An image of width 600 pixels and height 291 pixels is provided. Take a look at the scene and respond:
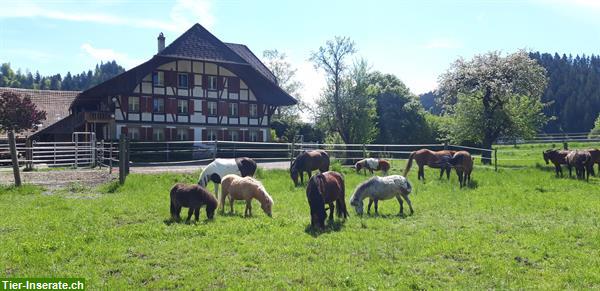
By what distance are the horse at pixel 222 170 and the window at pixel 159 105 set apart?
26712 millimetres

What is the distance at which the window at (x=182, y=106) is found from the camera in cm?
4050

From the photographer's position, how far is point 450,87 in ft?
111

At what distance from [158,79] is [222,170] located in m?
27.9

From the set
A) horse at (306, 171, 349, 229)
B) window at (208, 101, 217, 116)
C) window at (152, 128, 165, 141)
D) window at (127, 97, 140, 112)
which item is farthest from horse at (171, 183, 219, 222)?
window at (208, 101, 217, 116)

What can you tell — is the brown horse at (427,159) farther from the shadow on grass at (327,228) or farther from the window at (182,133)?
the window at (182,133)

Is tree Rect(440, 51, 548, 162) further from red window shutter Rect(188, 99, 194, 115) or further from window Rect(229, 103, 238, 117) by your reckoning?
red window shutter Rect(188, 99, 194, 115)

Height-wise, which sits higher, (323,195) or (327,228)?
(323,195)

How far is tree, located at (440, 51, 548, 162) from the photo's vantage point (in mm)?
31297

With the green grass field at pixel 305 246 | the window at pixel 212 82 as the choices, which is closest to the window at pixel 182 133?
the window at pixel 212 82

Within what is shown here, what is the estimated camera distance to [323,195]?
32.9ft

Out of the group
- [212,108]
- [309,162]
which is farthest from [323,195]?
[212,108]

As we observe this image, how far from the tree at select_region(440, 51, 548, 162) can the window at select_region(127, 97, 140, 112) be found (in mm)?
24266

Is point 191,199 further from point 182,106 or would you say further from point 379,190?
point 182,106

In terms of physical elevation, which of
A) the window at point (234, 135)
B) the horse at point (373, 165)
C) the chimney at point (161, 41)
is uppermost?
the chimney at point (161, 41)
